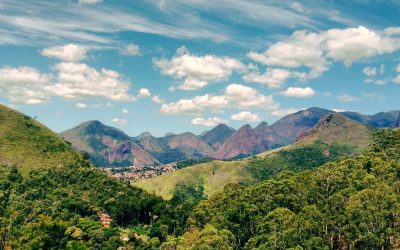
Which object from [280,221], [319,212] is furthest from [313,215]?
[280,221]

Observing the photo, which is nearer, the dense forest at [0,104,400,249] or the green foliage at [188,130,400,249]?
the green foliage at [188,130,400,249]

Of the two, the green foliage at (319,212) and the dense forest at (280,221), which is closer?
the green foliage at (319,212)

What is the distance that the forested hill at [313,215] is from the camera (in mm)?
105375

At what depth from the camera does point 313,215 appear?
4469 inches

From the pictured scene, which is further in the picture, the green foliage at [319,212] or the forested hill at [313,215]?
the green foliage at [319,212]

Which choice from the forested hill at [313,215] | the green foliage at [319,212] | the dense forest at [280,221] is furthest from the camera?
the dense forest at [280,221]

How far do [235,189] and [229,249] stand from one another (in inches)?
2760

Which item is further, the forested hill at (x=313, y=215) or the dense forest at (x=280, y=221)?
the dense forest at (x=280, y=221)

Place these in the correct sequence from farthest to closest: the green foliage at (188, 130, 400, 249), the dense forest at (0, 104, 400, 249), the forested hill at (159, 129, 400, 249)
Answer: the dense forest at (0, 104, 400, 249), the green foliage at (188, 130, 400, 249), the forested hill at (159, 129, 400, 249)

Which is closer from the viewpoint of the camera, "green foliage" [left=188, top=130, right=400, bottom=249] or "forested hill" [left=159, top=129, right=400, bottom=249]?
"forested hill" [left=159, top=129, right=400, bottom=249]

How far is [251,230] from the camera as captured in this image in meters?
127

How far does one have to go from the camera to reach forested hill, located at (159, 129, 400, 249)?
346 feet

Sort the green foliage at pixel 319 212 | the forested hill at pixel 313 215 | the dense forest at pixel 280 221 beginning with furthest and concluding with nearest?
the dense forest at pixel 280 221, the green foliage at pixel 319 212, the forested hill at pixel 313 215

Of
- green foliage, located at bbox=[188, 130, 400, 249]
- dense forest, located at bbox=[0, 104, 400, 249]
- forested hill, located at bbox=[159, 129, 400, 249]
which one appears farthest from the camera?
dense forest, located at bbox=[0, 104, 400, 249]
